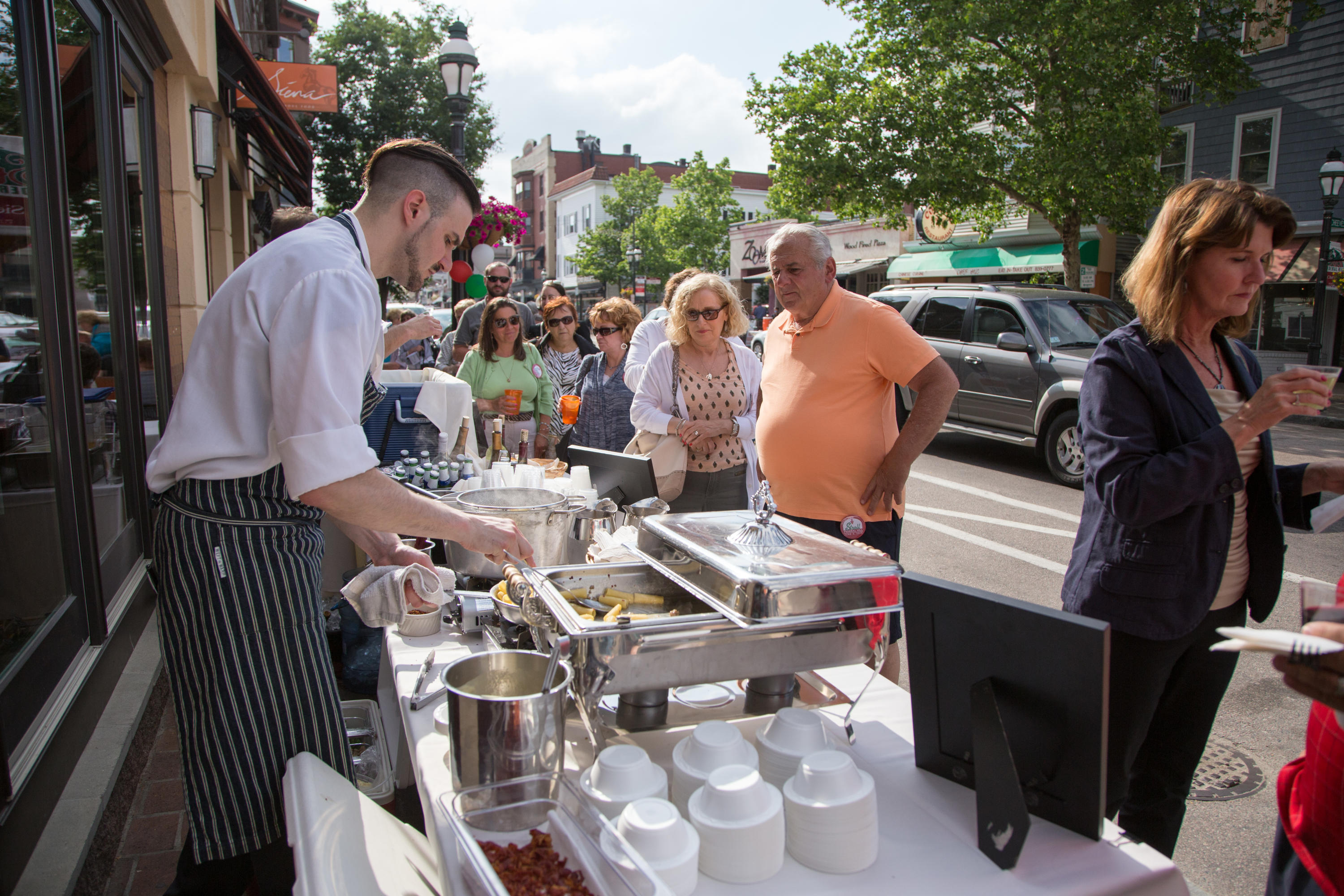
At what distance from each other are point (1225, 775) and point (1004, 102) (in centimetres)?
1473

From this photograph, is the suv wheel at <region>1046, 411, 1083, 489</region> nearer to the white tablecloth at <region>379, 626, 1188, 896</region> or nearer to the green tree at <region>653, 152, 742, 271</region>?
the white tablecloth at <region>379, 626, 1188, 896</region>

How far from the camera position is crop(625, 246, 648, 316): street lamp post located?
4072cm

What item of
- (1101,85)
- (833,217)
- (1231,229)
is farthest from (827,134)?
(833,217)

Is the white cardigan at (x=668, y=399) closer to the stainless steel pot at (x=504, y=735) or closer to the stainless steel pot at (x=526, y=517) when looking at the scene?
the stainless steel pot at (x=526, y=517)

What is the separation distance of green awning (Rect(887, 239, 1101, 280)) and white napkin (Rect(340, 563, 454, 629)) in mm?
19028

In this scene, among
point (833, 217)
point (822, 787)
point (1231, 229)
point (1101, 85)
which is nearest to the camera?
point (822, 787)

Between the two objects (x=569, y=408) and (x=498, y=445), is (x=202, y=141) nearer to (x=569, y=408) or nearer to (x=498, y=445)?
(x=498, y=445)

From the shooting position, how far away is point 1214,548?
2.02 metres

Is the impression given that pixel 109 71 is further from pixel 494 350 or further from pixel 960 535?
pixel 960 535

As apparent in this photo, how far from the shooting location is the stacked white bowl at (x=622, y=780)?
138cm

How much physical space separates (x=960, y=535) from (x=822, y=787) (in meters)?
5.59

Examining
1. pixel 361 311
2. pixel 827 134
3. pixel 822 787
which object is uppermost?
pixel 827 134

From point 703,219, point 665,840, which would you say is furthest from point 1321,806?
point 703,219

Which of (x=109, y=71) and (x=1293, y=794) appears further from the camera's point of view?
(x=109, y=71)
